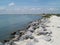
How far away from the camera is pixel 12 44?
Answer: 13945mm

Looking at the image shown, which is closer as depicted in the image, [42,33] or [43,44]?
[43,44]

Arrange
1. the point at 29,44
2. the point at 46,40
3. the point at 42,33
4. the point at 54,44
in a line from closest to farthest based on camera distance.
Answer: the point at 29,44, the point at 54,44, the point at 46,40, the point at 42,33

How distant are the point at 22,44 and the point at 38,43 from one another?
5.05ft

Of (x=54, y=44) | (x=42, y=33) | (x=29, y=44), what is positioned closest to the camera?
(x=29, y=44)

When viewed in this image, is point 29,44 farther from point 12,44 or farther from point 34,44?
point 12,44

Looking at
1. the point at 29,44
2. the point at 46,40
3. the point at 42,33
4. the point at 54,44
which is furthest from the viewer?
the point at 42,33

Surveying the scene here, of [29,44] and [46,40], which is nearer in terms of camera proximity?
[29,44]

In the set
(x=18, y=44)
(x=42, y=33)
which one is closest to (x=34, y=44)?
(x=18, y=44)

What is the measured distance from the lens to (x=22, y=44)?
14.0 metres

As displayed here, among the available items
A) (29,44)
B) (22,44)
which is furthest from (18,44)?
(29,44)

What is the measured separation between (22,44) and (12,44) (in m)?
0.94

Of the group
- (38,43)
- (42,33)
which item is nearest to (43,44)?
(38,43)

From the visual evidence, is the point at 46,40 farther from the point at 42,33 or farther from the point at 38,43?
the point at 42,33

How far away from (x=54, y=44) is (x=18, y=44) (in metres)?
3.36
